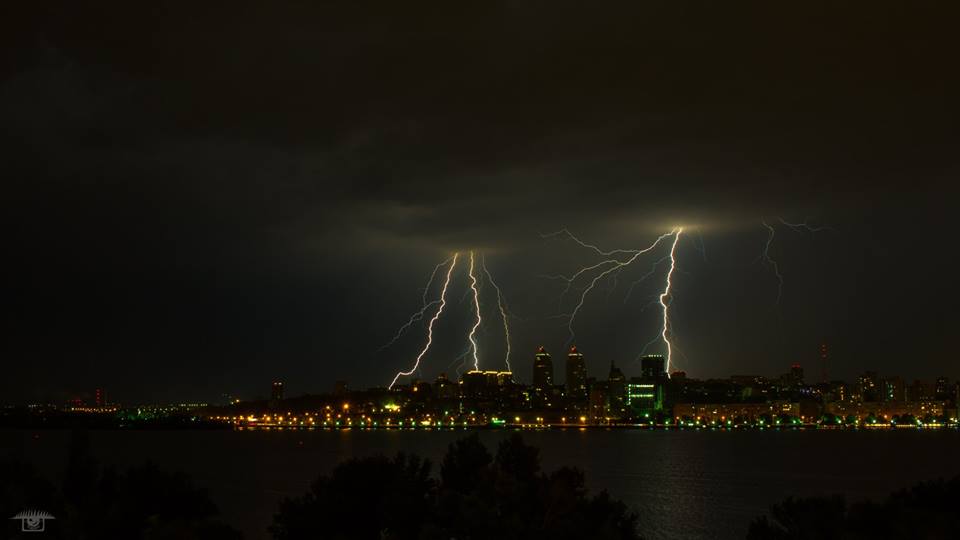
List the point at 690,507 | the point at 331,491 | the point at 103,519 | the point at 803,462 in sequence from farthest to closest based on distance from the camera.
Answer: the point at 803,462, the point at 690,507, the point at 331,491, the point at 103,519

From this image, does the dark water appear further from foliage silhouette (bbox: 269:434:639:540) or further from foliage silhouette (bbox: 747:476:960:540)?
foliage silhouette (bbox: 747:476:960:540)

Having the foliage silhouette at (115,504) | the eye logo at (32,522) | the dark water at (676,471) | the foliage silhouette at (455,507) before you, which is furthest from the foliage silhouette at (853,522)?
the dark water at (676,471)

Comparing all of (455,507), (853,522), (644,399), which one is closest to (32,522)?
(455,507)

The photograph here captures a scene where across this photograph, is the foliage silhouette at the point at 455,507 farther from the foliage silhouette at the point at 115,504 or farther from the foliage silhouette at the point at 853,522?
the foliage silhouette at the point at 853,522

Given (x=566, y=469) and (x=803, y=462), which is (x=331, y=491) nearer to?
(x=566, y=469)

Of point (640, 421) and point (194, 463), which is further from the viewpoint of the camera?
point (640, 421)

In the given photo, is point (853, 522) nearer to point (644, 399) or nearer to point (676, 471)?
point (676, 471)

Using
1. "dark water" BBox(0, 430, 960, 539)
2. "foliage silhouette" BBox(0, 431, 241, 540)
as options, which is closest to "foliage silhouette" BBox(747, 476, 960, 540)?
"foliage silhouette" BBox(0, 431, 241, 540)

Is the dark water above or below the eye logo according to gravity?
below

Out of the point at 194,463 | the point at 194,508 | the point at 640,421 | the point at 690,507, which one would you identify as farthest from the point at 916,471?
the point at 640,421

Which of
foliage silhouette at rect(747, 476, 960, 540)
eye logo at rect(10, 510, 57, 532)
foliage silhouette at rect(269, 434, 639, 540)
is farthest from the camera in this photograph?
foliage silhouette at rect(269, 434, 639, 540)

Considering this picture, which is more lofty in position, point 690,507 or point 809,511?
point 809,511
